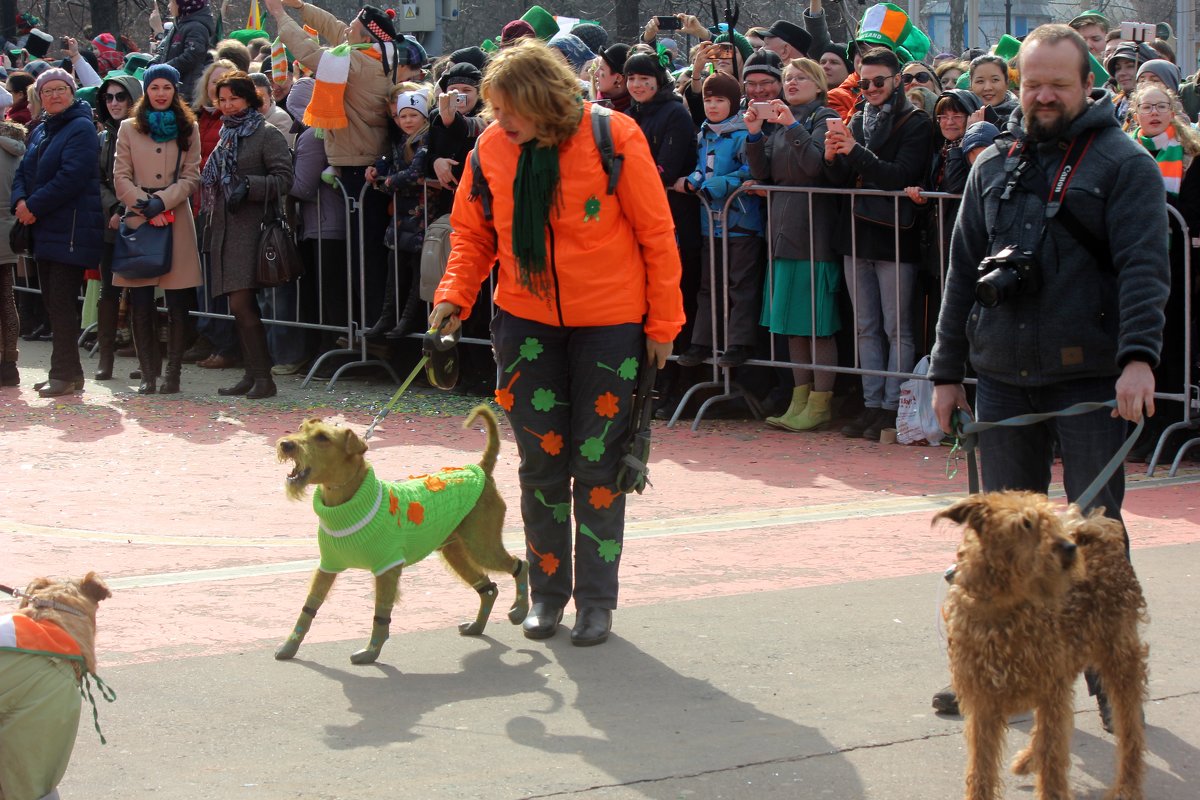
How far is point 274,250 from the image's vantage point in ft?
35.7

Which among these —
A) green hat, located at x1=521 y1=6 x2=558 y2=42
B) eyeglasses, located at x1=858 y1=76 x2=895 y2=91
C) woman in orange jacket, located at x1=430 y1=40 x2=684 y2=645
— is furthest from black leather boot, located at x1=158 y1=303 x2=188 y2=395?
woman in orange jacket, located at x1=430 y1=40 x2=684 y2=645

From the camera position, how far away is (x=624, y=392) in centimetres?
554

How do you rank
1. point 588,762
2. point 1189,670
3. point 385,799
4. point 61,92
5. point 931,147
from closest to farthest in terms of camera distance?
point 385,799, point 588,762, point 1189,670, point 931,147, point 61,92

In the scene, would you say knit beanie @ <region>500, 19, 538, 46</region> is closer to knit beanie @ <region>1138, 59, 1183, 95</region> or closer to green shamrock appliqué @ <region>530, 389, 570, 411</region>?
knit beanie @ <region>1138, 59, 1183, 95</region>

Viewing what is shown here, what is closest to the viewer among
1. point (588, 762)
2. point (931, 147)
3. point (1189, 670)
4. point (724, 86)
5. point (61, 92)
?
point (588, 762)

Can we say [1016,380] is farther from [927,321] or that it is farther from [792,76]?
[792,76]

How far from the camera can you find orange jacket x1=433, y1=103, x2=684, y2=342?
5.37m

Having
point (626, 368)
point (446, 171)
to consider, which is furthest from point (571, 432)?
point (446, 171)

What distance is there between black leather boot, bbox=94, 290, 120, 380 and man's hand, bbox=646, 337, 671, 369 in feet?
23.5

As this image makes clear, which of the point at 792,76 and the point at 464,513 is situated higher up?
the point at 792,76

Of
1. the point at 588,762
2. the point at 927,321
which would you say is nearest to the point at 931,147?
the point at 927,321

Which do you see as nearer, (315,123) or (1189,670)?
(1189,670)

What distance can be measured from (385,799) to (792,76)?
21.8ft

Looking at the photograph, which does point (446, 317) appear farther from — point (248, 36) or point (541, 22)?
point (248, 36)
